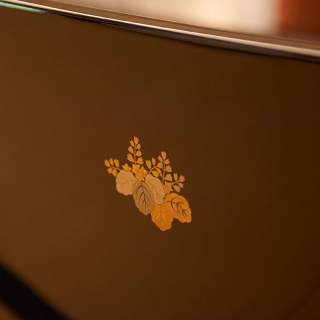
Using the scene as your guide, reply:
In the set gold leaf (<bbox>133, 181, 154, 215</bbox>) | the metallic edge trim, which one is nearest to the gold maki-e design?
gold leaf (<bbox>133, 181, 154, 215</bbox>)

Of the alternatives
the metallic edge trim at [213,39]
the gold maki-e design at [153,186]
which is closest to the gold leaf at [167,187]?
the gold maki-e design at [153,186]

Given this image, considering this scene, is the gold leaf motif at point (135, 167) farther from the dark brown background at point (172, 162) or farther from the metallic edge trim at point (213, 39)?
the metallic edge trim at point (213, 39)

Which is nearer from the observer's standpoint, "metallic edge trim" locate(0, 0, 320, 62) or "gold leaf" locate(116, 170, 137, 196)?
"metallic edge trim" locate(0, 0, 320, 62)

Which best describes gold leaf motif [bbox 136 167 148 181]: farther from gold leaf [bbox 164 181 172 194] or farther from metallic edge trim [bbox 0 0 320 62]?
metallic edge trim [bbox 0 0 320 62]

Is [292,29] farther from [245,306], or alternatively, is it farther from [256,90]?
[245,306]

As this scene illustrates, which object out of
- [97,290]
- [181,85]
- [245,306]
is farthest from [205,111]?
[97,290]

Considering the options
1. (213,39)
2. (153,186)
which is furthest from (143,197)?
(213,39)

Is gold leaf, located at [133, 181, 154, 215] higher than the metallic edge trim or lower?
lower

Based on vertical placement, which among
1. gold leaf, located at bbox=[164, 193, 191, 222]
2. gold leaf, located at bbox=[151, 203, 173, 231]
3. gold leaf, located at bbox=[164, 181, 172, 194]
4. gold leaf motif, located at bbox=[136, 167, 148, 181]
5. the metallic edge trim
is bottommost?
gold leaf, located at bbox=[151, 203, 173, 231]
